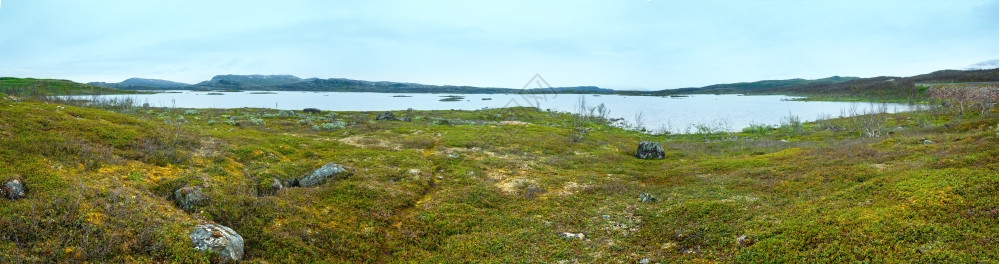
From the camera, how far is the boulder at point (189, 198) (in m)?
15.4

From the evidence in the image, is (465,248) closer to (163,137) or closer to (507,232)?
(507,232)

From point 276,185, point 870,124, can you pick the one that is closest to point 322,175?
point 276,185

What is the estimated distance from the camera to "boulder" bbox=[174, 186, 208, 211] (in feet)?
50.6

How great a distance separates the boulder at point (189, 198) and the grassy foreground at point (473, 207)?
355 millimetres

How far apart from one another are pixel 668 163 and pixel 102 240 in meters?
33.1

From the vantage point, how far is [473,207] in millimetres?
19969

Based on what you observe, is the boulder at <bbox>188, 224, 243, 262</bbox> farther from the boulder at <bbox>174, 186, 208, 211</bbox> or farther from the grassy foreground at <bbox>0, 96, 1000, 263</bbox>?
the boulder at <bbox>174, 186, 208, 211</bbox>

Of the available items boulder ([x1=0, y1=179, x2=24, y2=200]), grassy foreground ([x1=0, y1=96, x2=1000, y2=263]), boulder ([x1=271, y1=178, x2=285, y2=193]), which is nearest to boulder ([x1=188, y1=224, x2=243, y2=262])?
grassy foreground ([x1=0, y1=96, x2=1000, y2=263])

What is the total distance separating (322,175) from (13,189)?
1097 centimetres

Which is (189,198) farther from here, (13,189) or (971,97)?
(971,97)

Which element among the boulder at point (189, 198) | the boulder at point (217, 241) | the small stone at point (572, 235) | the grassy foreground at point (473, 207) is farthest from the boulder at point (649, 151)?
the boulder at point (217, 241)

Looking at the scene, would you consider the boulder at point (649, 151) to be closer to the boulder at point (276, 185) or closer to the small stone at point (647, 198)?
the small stone at point (647, 198)

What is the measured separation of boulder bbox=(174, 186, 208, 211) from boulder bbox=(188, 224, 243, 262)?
3.20 meters

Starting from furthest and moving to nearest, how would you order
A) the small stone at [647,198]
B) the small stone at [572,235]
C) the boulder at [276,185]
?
the small stone at [647,198] → the boulder at [276,185] → the small stone at [572,235]
